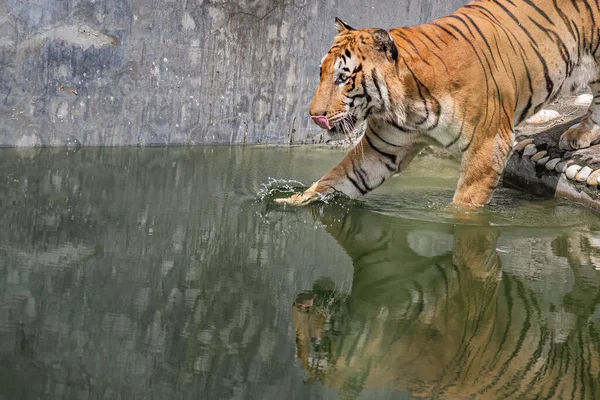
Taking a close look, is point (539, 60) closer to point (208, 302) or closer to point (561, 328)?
point (561, 328)

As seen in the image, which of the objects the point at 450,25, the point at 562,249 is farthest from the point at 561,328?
the point at 450,25

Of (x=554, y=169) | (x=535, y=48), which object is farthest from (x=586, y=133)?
(x=535, y=48)

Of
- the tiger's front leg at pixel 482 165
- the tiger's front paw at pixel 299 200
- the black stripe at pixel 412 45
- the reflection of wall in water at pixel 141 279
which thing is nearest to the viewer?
the reflection of wall in water at pixel 141 279

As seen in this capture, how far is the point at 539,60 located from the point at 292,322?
7.87 feet

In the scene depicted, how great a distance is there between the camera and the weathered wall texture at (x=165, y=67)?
5.39 metres

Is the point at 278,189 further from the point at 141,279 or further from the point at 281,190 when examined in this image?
the point at 141,279

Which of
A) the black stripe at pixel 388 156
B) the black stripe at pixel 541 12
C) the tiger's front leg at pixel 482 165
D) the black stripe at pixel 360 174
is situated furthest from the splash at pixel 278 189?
the black stripe at pixel 541 12

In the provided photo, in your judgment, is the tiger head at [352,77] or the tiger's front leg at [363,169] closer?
the tiger head at [352,77]

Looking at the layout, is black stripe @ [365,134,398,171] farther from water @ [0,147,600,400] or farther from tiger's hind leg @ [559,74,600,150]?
tiger's hind leg @ [559,74,600,150]

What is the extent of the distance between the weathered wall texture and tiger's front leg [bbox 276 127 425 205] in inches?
61.4

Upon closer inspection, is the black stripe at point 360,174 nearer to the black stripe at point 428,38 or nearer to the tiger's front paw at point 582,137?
→ the black stripe at point 428,38

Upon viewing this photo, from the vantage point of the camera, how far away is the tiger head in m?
4.15

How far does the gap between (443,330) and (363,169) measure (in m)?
1.83

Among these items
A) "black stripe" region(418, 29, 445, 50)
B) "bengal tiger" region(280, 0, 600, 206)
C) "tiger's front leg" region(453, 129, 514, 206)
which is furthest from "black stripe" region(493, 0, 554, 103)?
"black stripe" region(418, 29, 445, 50)
